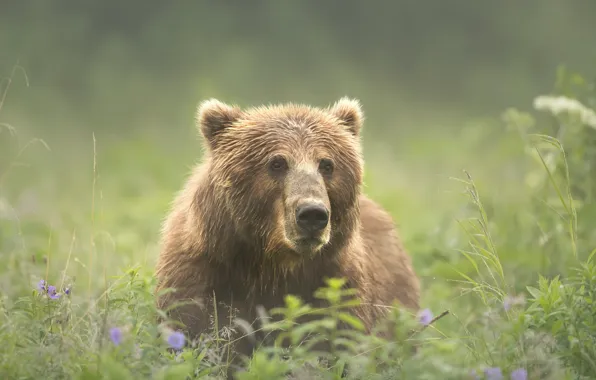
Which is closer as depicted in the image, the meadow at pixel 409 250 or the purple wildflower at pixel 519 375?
the purple wildflower at pixel 519 375

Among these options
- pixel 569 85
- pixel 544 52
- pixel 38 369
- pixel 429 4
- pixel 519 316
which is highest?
pixel 429 4

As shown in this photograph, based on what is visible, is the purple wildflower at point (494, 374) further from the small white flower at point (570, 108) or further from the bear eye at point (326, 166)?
the small white flower at point (570, 108)

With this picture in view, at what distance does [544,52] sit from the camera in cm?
2014

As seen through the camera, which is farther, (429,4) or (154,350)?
(429,4)

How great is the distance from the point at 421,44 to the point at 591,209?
15.7 meters

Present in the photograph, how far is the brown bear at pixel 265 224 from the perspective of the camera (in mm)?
5105

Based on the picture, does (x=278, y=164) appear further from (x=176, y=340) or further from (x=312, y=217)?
(x=176, y=340)

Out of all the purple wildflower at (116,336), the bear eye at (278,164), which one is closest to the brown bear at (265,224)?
the bear eye at (278,164)

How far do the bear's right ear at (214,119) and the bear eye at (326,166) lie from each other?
0.63 metres

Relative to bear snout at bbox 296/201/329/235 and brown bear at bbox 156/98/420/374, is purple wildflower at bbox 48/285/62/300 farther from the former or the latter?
bear snout at bbox 296/201/329/235

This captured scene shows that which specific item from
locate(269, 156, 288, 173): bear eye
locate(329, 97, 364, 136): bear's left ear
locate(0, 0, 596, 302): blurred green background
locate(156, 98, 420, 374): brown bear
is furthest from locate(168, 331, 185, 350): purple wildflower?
locate(0, 0, 596, 302): blurred green background

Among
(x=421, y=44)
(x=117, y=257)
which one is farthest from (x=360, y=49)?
(x=117, y=257)

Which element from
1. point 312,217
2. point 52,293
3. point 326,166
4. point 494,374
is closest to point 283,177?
point 326,166

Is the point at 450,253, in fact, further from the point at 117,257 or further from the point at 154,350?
the point at 154,350
